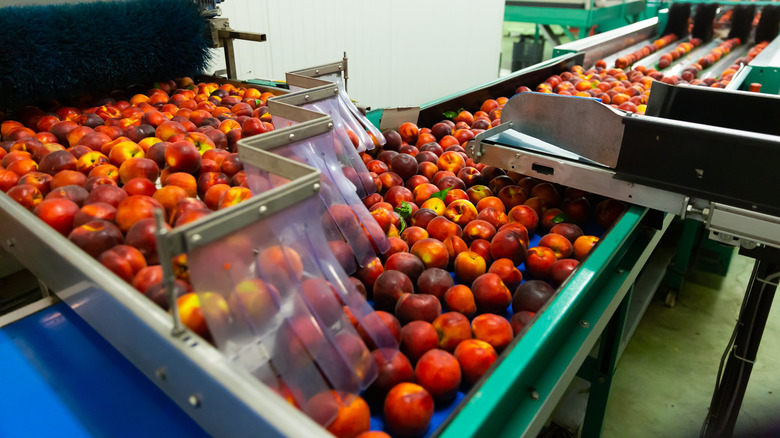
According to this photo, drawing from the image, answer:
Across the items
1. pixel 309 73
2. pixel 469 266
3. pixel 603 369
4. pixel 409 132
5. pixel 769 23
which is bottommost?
pixel 603 369

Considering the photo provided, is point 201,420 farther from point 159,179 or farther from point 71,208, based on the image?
point 159,179

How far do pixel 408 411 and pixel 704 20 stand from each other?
19.9 feet

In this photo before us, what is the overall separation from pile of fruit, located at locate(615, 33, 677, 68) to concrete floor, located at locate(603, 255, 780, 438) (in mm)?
1925

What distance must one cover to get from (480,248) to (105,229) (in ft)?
3.08

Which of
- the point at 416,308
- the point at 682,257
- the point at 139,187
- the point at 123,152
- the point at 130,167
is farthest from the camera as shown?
the point at 682,257

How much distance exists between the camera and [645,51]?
15.8 feet

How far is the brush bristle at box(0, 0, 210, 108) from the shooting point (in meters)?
1.93

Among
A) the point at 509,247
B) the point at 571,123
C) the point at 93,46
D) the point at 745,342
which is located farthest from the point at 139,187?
the point at 745,342

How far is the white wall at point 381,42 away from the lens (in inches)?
152

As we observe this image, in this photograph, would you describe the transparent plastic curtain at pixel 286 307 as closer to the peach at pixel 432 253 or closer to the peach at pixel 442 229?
the peach at pixel 432 253

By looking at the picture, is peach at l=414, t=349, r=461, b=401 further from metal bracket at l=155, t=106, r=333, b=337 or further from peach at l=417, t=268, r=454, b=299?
metal bracket at l=155, t=106, r=333, b=337

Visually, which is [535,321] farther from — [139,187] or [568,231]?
[139,187]

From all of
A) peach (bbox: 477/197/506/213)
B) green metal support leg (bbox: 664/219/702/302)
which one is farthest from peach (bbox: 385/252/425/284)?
green metal support leg (bbox: 664/219/702/302)

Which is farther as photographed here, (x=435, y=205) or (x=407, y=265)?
(x=435, y=205)
